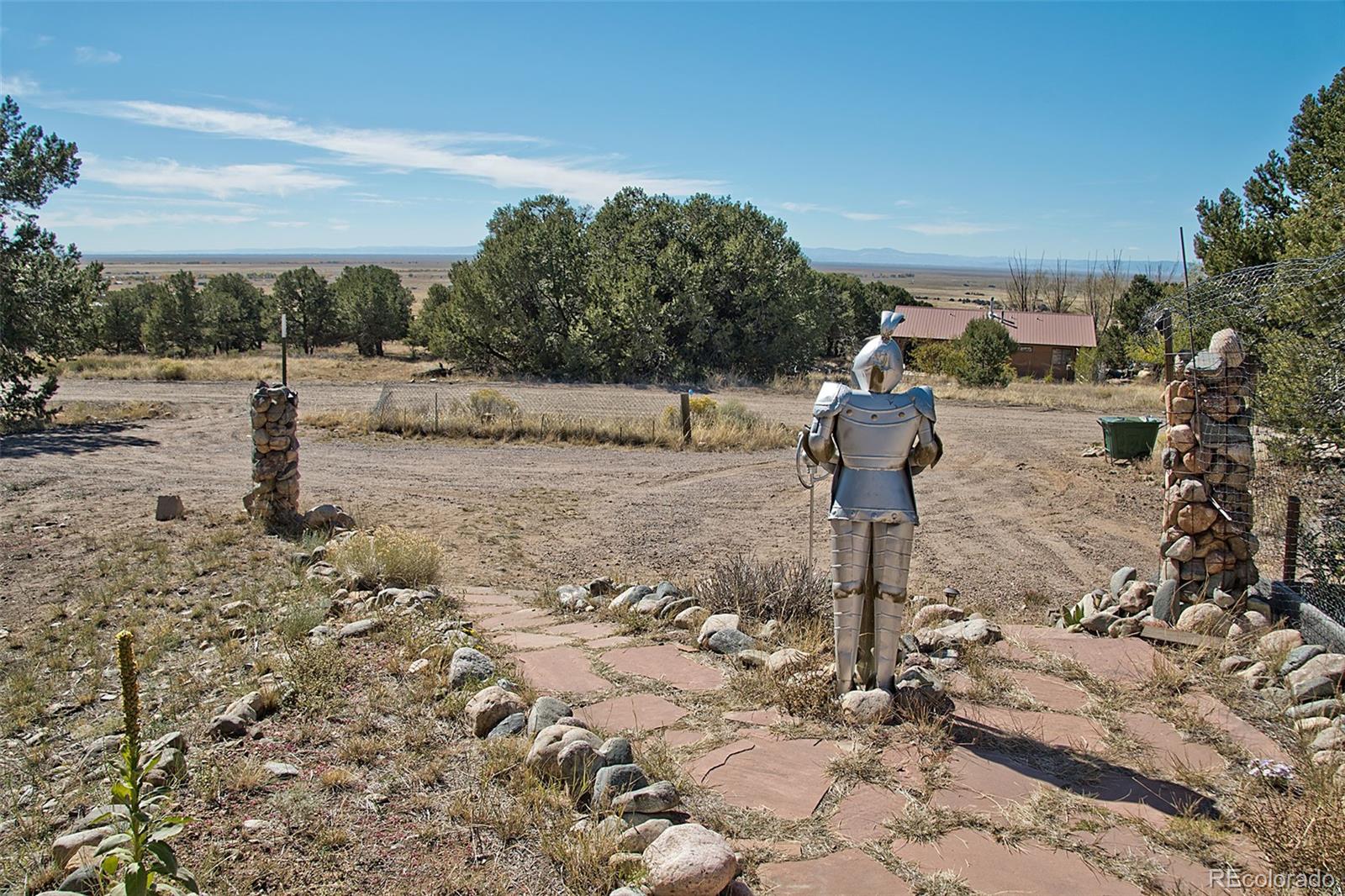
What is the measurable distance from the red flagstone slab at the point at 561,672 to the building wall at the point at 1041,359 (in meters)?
41.4

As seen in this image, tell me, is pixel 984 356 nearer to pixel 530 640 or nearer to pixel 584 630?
pixel 584 630

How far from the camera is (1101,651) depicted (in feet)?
18.5

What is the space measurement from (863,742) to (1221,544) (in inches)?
139

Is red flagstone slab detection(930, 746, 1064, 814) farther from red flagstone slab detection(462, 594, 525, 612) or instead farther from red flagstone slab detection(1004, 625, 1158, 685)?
red flagstone slab detection(462, 594, 525, 612)

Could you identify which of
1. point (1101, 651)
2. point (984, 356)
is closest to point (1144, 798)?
point (1101, 651)

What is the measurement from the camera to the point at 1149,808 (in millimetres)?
3586

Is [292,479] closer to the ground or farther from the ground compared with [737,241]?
closer to the ground

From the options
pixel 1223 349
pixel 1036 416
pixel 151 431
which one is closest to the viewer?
pixel 1223 349

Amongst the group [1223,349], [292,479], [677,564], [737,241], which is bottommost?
[677,564]

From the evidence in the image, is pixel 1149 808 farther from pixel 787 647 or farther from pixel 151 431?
pixel 151 431

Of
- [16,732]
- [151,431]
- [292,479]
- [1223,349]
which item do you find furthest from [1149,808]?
[151,431]

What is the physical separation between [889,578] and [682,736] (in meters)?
1.26

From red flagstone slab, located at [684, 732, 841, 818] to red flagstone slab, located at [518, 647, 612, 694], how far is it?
1.07m

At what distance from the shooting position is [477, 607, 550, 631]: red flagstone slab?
20.7ft
